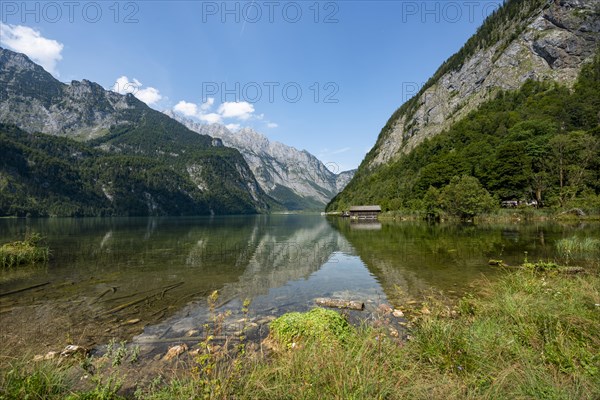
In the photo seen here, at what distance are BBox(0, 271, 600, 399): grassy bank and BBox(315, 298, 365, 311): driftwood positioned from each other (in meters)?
→ 5.83

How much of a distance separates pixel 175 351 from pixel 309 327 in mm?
4179

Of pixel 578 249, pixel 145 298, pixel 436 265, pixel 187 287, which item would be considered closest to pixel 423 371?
pixel 145 298

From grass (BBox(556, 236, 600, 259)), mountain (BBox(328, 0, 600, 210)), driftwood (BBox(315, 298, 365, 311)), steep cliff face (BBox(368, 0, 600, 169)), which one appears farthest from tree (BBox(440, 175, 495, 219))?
steep cliff face (BBox(368, 0, 600, 169))

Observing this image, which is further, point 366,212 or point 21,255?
point 366,212

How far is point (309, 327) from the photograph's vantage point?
29.2 ft

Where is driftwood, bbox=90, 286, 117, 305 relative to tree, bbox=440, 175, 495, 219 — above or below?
below

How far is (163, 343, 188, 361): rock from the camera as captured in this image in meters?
8.87

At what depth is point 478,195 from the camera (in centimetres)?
7756

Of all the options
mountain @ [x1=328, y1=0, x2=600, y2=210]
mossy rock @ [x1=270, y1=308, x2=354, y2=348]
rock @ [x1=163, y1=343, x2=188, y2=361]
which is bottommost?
rock @ [x1=163, y1=343, x2=188, y2=361]

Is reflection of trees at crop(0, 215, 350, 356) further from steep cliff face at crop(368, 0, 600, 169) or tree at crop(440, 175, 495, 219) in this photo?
steep cliff face at crop(368, 0, 600, 169)

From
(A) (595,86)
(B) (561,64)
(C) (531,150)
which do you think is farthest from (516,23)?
(C) (531,150)

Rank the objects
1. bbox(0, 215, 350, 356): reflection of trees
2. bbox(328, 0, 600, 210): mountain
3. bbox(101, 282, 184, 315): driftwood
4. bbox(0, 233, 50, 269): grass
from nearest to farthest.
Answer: bbox(0, 215, 350, 356): reflection of trees, bbox(101, 282, 184, 315): driftwood, bbox(0, 233, 50, 269): grass, bbox(328, 0, 600, 210): mountain

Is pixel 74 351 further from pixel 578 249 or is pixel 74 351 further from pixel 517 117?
pixel 517 117

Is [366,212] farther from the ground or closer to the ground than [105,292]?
farther from the ground
